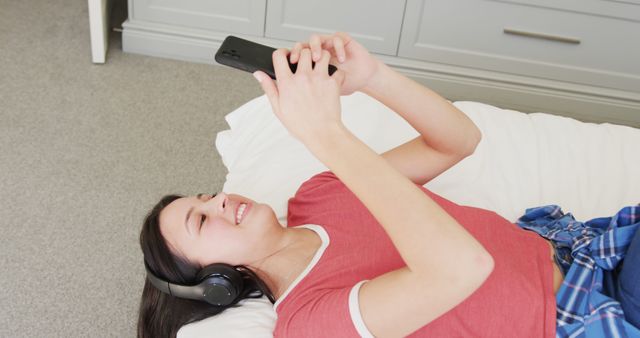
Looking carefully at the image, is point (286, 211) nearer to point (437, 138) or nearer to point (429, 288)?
point (437, 138)

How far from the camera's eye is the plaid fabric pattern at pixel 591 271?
1078 millimetres

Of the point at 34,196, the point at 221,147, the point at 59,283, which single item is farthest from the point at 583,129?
the point at 34,196

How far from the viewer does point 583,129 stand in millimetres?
1716

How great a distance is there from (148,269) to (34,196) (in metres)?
0.91

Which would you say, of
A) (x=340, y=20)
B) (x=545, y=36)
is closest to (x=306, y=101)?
(x=340, y=20)

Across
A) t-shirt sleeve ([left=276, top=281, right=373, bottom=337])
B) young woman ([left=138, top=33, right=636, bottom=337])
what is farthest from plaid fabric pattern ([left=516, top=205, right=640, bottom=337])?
t-shirt sleeve ([left=276, top=281, right=373, bottom=337])

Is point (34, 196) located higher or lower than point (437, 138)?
lower

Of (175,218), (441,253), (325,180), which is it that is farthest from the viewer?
(325,180)

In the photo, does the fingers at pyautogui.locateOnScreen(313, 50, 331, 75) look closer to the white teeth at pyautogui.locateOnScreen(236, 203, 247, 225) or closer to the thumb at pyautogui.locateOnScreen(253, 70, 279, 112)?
the thumb at pyautogui.locateOnScreen(253, 70, 279, 112)

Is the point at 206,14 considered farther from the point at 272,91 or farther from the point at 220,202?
the point at 272,91

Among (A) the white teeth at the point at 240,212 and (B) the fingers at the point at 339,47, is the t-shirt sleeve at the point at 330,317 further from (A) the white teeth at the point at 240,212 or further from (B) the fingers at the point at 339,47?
(B) the fingers at the point at 339,47

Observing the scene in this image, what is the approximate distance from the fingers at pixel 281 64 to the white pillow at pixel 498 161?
53 cm

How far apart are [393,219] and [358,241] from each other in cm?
31

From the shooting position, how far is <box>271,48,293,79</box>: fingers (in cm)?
95
